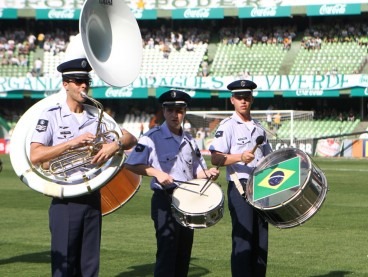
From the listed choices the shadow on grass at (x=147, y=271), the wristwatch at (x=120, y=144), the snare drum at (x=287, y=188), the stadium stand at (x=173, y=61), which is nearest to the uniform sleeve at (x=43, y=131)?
the wristwatch at (x=120, y=144)

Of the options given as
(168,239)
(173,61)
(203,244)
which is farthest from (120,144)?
(173,61)

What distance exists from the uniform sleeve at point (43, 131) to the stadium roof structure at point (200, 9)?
1499 inches

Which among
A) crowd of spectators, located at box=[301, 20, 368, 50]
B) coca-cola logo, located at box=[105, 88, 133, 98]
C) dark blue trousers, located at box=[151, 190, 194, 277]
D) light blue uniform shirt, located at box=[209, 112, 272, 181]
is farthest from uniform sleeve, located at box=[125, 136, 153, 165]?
coca-cola logo, located at box=[105, 88, 133, 98]

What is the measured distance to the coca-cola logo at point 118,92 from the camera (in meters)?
46.7

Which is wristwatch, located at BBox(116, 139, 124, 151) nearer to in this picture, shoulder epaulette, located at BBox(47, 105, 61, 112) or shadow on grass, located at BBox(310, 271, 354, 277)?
shoulder epaulette, located at BBox(47, 105, 61, 112)

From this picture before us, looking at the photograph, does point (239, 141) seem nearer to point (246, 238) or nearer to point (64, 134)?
point (246, 238)

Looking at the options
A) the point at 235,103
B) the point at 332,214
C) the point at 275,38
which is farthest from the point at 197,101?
the point at 235,103

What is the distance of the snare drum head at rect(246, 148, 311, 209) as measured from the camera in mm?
7359

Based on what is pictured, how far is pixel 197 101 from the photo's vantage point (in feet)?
158

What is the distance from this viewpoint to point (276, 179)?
7645 mm

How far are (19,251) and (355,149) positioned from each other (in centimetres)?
2710

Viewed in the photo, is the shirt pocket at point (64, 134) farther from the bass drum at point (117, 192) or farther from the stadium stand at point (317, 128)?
the stadium stand at point (317, 128)

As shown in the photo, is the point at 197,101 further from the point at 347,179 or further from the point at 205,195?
the point at 205,195

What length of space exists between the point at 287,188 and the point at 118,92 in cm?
4004
